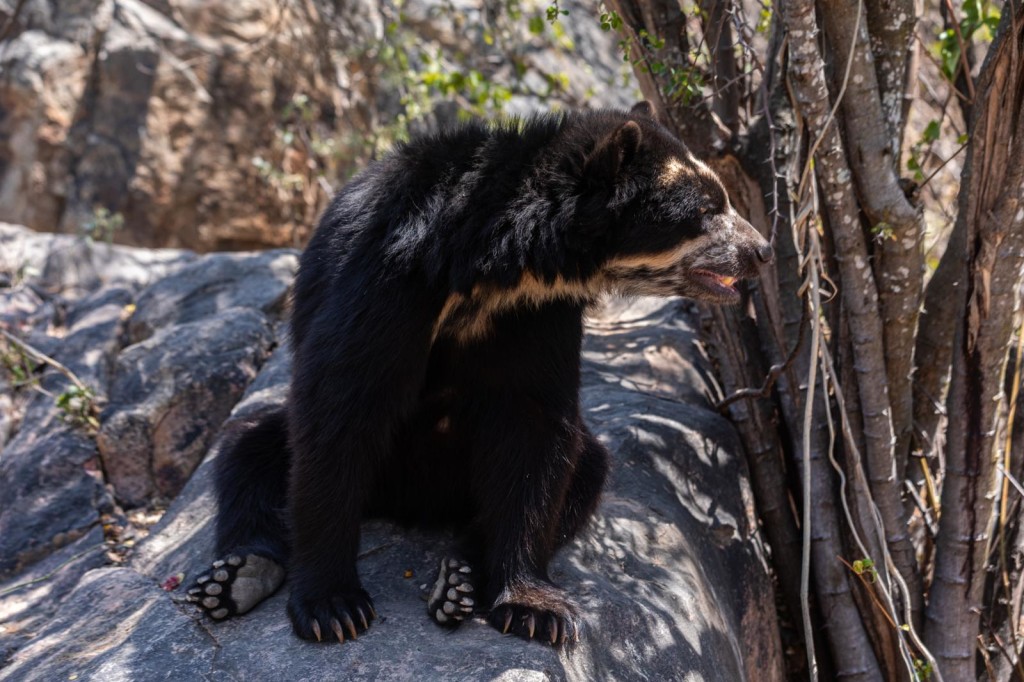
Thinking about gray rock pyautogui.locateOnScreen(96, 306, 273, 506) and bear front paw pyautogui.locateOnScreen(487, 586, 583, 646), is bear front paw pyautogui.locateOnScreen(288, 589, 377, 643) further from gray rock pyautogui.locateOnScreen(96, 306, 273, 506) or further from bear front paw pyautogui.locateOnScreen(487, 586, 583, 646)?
gray rock pyautogui.locateOnScreen(96, 306, 273, 506)

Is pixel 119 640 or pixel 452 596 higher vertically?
pixel 452 596

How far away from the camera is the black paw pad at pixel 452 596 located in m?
3.29

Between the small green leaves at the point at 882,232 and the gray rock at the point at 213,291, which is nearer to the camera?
the small green leaves at the point at 882,232

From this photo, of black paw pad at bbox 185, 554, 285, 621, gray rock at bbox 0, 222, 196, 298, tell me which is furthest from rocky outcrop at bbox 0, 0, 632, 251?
black paw pad at bbox 185, 554, 285, 621

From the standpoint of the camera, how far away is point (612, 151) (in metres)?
3.40

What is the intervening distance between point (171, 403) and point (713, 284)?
10.8ft

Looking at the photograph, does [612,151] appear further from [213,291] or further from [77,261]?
[77,261]

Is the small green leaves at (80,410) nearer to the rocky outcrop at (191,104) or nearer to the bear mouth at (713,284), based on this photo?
the bear mouth at (713,284)

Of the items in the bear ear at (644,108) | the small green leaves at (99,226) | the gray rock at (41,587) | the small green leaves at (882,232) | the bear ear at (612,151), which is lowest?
the gray rock at (41,587)

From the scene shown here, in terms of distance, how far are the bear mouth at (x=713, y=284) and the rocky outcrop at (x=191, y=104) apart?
7.01 metres

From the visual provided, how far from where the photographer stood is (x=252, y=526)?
3648 millimetres

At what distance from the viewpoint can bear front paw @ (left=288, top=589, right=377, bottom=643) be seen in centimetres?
317

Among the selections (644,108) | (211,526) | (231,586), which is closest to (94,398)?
(211,526)

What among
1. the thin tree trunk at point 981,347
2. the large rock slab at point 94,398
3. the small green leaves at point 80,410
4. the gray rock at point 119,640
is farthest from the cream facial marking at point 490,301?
the small green leaves at point 80,410
